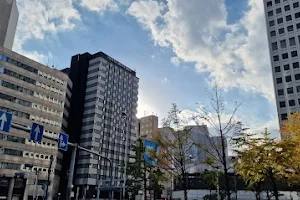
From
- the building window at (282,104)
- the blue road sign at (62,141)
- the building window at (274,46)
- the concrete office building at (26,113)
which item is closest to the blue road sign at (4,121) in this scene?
the blue road sign at (62,141)

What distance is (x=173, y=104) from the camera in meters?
29.8

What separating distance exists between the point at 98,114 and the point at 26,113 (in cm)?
2829

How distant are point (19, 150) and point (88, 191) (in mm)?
26862

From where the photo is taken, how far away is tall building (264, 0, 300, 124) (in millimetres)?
70312

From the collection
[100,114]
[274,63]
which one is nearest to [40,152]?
[100,114]

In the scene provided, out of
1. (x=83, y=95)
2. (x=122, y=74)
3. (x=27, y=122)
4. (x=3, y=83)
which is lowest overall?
(x=27, y=122)

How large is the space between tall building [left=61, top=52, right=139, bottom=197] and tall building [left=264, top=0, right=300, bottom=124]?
44503 mm

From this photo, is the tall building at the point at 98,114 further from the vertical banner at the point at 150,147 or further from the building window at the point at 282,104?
the vertical banner at the point at 150,147

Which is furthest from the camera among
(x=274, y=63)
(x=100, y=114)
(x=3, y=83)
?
(x=100, y=114)

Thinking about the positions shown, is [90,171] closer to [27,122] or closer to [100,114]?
[100,114]

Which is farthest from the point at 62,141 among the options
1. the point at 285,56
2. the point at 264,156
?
the point at 285,56

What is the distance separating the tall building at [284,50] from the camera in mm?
70312

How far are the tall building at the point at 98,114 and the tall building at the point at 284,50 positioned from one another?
44.5 metres

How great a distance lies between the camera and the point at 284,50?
74.9 m
